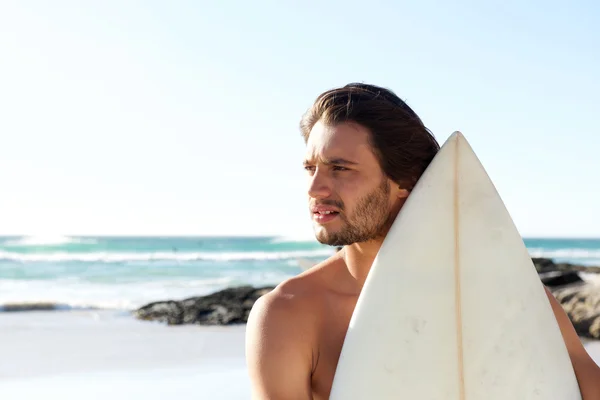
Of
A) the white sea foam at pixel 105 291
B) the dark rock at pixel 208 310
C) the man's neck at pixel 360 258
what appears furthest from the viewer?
the white sea foam at pixel 105 291

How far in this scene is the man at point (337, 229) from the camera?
1850 mm

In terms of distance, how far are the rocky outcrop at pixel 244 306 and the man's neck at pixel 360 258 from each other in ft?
14.3

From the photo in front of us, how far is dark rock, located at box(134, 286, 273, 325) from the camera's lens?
7.71m

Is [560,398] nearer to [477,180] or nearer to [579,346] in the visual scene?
[579,346]

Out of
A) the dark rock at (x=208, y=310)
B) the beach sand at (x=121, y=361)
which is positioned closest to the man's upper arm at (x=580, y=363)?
the beach sand at (x=121, y=361)

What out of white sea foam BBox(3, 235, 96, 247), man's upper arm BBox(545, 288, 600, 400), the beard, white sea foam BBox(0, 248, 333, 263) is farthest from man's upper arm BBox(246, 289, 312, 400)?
white sea foam BBox(3, 235, 96, 247)

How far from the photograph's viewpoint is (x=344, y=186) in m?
1.89

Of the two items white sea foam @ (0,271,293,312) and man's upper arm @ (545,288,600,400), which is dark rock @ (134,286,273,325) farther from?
man's upper arm @ (545,288,600,400)

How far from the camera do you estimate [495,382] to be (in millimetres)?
1779

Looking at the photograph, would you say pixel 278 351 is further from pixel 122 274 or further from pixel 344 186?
pixel 122 274

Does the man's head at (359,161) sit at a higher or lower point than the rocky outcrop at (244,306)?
higher

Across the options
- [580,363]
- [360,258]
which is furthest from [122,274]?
[580,363]

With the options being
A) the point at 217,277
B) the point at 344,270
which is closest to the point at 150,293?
the point at 217,277

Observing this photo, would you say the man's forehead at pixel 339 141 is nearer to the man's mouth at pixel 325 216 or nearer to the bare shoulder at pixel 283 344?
the man's mouth at pixel 325 216
